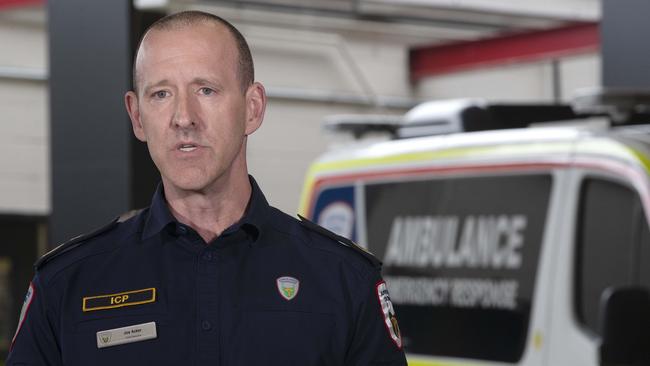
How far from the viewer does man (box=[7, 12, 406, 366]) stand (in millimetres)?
2154

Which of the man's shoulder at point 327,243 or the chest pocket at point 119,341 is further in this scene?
the man's shoulder at point 327,243

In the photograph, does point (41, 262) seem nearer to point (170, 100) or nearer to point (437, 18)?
point (170, 100)

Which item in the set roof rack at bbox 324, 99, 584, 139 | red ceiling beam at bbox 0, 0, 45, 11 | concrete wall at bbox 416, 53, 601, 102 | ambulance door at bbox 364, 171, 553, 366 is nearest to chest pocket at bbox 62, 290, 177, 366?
ambulance door at bbox 364, 171, 553, 366

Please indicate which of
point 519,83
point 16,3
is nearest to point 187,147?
point 16,3

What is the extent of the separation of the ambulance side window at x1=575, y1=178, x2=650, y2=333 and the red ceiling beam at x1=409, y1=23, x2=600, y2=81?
31.8 ft

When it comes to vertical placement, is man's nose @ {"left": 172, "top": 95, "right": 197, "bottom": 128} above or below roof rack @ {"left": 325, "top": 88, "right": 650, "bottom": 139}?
below

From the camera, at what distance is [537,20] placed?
15.2m

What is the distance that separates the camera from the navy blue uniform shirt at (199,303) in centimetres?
215

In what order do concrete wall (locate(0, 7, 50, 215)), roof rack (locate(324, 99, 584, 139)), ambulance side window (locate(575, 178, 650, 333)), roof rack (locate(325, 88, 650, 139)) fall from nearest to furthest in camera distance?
ambulance side window (locate(575, 178, 650, 333)) → roof rack (locate(325, 88, 650, 139)) → roof rack (locate(324, 99, 584, 139)) → concrete wall (locate(0, 7, 50, 215))

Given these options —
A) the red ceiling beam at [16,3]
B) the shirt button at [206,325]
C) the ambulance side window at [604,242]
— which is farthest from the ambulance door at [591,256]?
the red ceiling beam at [16,3]

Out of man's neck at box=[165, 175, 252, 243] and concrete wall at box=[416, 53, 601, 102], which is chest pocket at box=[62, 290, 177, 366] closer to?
man's neck at box=[165, 175, 252, 243]

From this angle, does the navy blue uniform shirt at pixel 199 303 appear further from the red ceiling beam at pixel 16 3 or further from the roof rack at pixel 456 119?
the red ceiling beam at pixel 16 3

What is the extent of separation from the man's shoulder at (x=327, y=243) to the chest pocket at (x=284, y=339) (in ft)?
0.40

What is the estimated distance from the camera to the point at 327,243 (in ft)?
7.49
